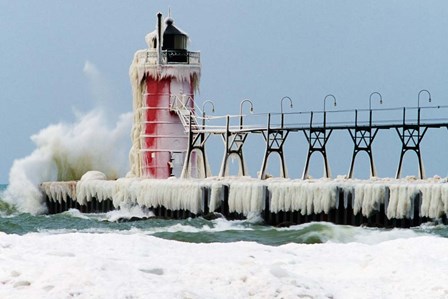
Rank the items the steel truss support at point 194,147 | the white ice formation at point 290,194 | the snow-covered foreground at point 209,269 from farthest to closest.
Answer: the steel truss support at point 194,147 < the white ice formation at point 290,194 < the snow-covered foreground at point 209,269

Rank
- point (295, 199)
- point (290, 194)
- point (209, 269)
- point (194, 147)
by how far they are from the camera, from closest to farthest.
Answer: point (209, 269) → point (295, 199) → point (290, 194) → point (194, 147)

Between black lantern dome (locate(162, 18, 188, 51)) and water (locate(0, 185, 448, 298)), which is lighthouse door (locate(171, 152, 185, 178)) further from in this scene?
water (locate(0, 185, 448, 298))

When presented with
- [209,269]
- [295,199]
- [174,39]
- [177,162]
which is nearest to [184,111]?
[177,162]

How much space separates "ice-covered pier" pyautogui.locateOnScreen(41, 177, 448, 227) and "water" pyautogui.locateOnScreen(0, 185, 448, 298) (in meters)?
14.1

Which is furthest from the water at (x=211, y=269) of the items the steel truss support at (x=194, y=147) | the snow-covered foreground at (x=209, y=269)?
the steel truss support at (x=194, y=147)

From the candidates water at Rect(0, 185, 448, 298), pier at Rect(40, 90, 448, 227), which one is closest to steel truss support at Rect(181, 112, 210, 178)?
pier at Rect(40, 90, 448, 227)

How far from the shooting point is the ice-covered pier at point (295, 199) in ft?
91.1

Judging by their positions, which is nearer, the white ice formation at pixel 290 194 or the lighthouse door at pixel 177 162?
the white ice formation at pixel 290 194

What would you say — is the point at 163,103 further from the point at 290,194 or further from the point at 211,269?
the point at 211,269

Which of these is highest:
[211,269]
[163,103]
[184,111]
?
[163,103]

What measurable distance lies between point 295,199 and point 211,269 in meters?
20.0

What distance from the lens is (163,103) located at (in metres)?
43.3

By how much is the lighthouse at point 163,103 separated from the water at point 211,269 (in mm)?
29796

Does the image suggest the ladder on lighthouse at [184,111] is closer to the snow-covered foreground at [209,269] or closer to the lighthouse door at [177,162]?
the lighthouse door at [177,162]
